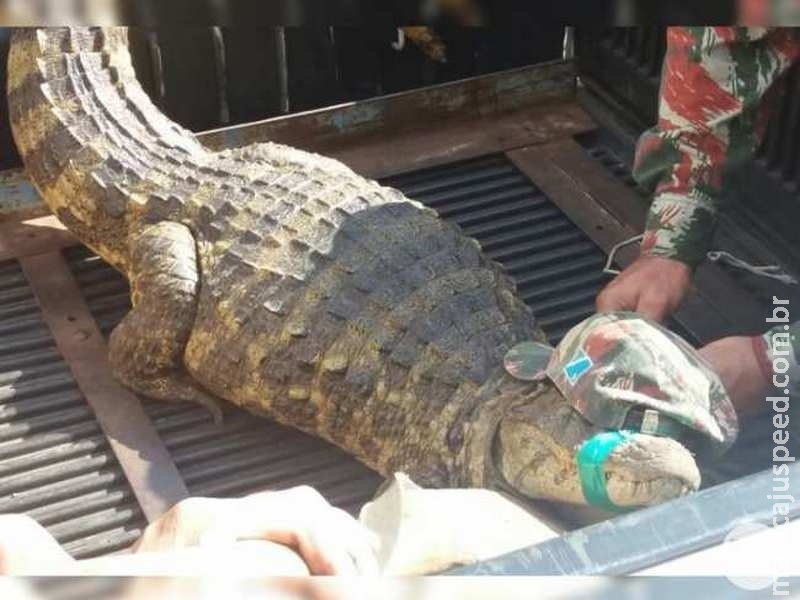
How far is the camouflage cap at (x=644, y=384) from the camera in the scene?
1901 millimetres

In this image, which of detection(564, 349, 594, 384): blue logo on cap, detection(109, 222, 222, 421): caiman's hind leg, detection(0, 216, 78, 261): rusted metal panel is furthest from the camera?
detection(0, 216, 78, 261): rusted metal panel

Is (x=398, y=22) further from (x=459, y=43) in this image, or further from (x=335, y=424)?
(x=459, y=43)

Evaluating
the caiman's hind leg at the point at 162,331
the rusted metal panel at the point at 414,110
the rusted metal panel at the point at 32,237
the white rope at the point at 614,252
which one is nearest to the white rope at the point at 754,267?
the white rope at the point at 614,252

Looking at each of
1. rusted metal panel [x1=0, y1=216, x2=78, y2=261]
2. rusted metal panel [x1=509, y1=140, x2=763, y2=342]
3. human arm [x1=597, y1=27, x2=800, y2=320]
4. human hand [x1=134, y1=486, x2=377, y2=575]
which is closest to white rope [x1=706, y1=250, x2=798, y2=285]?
rusted metal panel [x1=509, y1=140, x2=763, y2=342]

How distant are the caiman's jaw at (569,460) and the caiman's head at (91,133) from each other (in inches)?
40.1

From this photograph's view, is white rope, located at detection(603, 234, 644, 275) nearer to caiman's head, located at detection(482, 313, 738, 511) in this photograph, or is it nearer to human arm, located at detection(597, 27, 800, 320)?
human arm, located at detection(597, 27, 800, 320)

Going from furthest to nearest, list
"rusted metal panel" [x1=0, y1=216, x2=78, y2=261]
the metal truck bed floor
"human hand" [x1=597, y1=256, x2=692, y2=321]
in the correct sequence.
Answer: "rusted metal panel" [x1=0, y1=216, x2=78, y2=261]
the metal truck bed floor
"human hand" [x1=597, y1=256, x2=692, y2=321]

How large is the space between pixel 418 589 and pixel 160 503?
152 centimetres

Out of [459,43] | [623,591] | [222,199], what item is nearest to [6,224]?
[222,199]

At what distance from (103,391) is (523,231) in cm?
94

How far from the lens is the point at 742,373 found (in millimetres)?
2145

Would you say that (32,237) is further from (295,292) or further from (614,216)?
(614,216)

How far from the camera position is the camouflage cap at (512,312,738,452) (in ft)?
6.24

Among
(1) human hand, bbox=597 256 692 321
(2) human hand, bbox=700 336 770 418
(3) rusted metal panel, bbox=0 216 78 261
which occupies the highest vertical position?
(1) human hand, bbox=597 256 692 321
